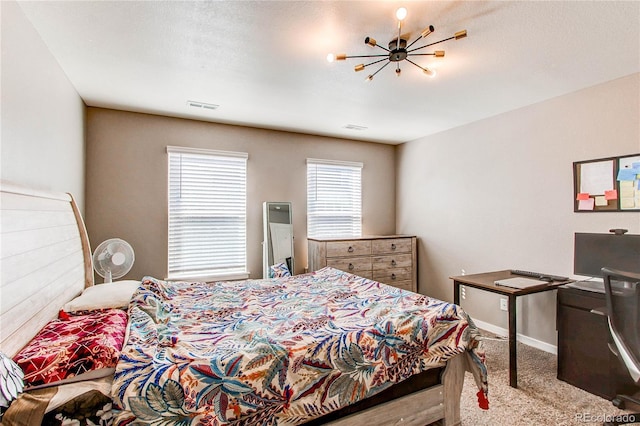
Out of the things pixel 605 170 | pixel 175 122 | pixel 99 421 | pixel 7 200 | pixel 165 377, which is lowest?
pixel 99 421

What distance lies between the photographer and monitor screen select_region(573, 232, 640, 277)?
92.7 inches

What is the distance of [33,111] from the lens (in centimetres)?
193

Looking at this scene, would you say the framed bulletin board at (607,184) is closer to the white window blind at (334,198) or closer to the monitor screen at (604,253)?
the monitor screen at (604,253)

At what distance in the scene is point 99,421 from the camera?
3.65 ft

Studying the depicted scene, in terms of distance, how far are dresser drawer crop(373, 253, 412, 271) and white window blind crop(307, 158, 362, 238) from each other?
0.68m

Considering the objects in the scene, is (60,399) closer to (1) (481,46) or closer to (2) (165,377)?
(2) (165,377)

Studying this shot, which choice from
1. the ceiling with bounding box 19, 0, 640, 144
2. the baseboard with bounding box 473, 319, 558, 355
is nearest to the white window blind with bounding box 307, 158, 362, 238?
the ceiling with bounding box 19, 0, 640, 144

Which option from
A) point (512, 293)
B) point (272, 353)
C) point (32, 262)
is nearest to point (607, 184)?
point (512, 293)

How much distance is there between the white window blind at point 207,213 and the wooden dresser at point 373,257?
1049 millimetres

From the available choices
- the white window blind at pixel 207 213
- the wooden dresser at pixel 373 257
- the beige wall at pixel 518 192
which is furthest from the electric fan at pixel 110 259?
the beige wall at pixel 518 192

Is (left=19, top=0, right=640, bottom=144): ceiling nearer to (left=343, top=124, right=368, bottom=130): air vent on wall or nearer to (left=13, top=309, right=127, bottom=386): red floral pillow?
(left=343, top=124, right=368, bottom=130): air vent on wall

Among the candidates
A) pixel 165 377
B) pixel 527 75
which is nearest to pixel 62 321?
pixel 165 377

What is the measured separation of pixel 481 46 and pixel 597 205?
1.87m

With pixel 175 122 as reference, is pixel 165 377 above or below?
below
